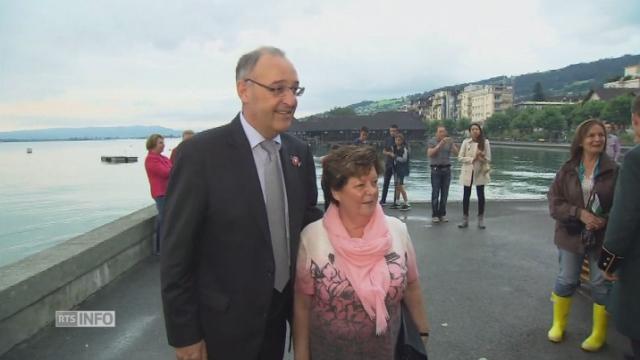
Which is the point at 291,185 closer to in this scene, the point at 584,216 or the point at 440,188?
the point at 584,216

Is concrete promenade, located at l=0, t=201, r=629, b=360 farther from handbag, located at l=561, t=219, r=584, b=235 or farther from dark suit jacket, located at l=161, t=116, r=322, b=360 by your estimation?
dark suit jacket, located at l=161, t=116, r=322, b=360

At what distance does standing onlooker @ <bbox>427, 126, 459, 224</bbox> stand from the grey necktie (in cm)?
623

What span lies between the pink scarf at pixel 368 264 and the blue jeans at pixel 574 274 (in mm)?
2233

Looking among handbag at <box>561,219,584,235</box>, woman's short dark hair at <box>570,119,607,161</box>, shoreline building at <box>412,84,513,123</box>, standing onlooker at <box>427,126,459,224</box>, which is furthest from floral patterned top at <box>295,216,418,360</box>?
shoreline building at <box>412,84,513,123</box>

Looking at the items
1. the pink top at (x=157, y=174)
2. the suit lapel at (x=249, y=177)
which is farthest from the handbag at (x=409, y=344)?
the pink top at (x=157, y=174)

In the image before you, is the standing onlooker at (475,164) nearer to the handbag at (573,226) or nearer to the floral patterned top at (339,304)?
the handbag at (573,226)

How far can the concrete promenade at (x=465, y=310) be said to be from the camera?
3316 millimetres

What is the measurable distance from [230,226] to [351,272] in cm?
58

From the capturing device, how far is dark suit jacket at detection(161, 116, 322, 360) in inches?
69.9

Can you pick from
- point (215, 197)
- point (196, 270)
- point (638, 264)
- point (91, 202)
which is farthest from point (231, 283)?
point (91, 202)

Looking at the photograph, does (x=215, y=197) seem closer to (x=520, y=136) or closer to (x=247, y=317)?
(x=247, y=317)

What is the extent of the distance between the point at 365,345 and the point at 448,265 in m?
3.76

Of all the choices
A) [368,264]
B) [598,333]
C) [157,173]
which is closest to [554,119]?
[157,173]

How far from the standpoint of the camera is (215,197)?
1.80 m
